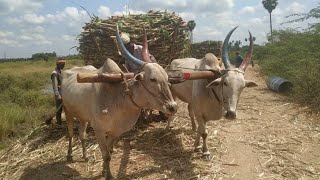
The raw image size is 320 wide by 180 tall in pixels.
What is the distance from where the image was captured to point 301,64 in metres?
12.8

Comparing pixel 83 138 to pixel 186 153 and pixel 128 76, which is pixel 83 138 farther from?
pixel 128 76

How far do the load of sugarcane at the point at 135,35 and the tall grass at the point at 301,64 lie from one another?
4555mm

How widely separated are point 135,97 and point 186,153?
2.23m

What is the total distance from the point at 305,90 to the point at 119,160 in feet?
23.2

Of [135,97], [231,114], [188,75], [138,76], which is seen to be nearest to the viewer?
[138,76]

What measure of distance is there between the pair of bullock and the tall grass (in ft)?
16.6

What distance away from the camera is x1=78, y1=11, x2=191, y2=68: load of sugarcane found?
7470 millimetres

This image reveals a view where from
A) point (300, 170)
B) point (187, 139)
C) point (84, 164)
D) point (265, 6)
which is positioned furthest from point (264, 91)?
point (265, 6)

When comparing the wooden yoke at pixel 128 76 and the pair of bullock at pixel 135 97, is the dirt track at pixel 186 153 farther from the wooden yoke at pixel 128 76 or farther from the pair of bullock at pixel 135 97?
the wooden yoke at pixel 128 76

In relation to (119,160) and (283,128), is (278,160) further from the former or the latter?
(119,160)

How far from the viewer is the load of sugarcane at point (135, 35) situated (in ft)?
24.5

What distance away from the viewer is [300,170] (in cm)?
552

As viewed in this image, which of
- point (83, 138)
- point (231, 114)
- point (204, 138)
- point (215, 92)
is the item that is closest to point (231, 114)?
point (231, 114)

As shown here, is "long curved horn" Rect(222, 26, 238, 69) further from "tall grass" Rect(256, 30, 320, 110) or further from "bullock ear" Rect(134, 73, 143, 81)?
"tall grass" Rect(256, 30, 320, 110)
